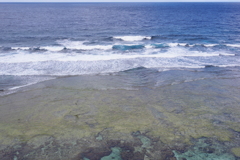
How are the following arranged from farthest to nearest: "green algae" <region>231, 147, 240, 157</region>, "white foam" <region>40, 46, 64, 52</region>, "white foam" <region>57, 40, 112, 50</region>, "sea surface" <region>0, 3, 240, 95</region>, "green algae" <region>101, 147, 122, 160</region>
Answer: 1. "white foam" <region>57, 40, 112, 50</region>
2. "white foam" <region>40, 46, 64, 52</region>
3. "sea surface" <region>0, 3, 240, 95</region>
4. "green algae" <region>231, 147, 240, 157</region>
5. "green algae" <region>101, 147, 122, 160</region>

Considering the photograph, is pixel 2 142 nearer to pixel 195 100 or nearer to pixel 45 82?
pixel 45 82

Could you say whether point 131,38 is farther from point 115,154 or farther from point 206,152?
point 115,154

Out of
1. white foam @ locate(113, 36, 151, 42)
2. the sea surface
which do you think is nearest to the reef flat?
the sea surface

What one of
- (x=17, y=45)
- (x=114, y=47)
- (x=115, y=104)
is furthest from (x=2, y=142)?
(x=17, y=45)

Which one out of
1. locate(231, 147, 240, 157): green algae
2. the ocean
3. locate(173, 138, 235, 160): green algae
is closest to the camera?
locate(173, 138, 235, 160): green algae

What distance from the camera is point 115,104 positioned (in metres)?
13.6

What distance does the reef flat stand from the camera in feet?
29.5

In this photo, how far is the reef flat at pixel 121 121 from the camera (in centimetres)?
898

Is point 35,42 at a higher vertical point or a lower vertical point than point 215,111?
higher

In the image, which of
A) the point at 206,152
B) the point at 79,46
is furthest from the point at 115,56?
the point at 206,152

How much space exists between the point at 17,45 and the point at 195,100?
2749cm

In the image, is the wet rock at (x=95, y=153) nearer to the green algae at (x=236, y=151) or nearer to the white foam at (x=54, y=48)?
the green algae at (x=236, y=151)

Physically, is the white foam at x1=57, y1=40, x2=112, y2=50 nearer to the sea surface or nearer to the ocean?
the sea surface

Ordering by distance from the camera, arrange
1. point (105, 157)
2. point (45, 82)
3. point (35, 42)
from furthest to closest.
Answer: point (35, 42), point (45, 82), point (105, 157)
